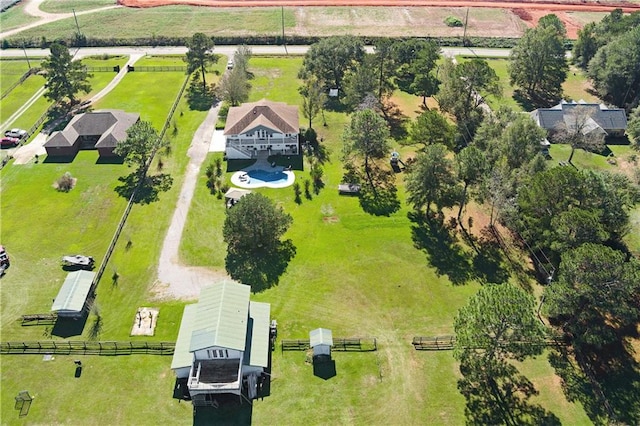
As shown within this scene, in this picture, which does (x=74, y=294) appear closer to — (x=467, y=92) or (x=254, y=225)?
(x=254, y=225)

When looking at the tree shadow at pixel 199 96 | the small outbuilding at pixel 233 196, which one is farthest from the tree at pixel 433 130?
the tree shadow at pixel 199 96

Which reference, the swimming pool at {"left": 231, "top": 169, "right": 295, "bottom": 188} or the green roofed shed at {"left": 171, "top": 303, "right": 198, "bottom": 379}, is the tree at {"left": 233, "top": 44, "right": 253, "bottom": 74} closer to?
the swimming pool at {"left": 231, "top": 169, "right": 295, "bottom": 188}

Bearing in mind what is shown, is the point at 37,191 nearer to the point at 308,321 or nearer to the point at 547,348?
the point at 308,321

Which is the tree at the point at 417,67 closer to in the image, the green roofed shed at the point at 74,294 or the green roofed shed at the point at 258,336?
the green roofed shed at the point at 258,336

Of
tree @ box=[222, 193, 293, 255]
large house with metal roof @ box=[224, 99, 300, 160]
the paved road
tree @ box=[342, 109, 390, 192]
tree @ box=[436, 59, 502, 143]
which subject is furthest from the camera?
the paved road

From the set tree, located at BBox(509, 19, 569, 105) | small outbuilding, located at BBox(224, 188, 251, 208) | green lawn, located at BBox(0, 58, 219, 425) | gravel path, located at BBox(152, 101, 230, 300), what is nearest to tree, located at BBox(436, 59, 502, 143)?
tree, located at BBox(509, 19, 569, 105)

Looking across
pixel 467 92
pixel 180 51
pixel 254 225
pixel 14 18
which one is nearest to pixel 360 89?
pixel 467 92
